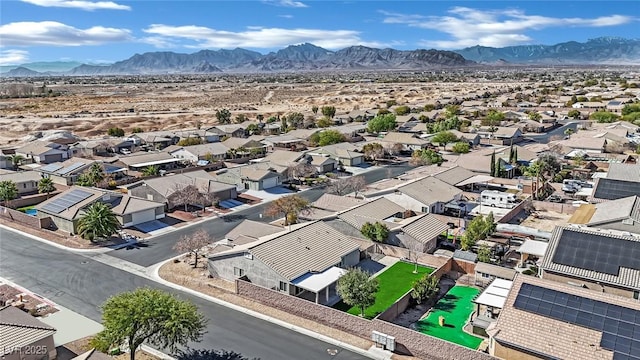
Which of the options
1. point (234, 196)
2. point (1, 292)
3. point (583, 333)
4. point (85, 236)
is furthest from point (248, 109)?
point (583, 333)

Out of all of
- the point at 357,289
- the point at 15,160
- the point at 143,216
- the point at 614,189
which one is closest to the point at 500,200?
the point at 614,189

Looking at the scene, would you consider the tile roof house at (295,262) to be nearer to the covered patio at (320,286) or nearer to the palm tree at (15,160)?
the covered patio at (320,286)

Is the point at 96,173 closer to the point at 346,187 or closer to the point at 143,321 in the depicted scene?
the point at 346,187

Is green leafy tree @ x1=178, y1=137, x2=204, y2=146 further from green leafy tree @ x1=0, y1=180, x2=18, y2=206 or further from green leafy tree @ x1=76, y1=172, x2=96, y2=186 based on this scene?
green leafy tree @ x1=0, y1=180, x2=18, y2=206

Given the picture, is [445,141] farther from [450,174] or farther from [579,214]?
[579,214]

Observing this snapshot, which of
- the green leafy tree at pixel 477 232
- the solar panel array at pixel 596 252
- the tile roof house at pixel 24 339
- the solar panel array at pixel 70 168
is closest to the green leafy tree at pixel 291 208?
the green leafy tree at pixel 477 232

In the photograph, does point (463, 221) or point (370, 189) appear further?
point (370, 189)
